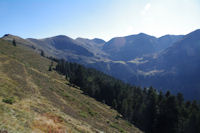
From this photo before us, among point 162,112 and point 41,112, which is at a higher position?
point 41,112

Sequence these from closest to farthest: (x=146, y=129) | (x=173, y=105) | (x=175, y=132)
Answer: (x=175, y=132) → (x=173, y=105) → (x=146, y=129)

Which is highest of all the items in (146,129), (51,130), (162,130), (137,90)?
(51,130)

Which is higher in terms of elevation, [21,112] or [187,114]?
[21,112]

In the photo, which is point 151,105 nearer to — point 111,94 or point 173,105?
point 173,105

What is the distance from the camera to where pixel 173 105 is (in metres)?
46.7

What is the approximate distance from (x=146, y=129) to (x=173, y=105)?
54.3 feet

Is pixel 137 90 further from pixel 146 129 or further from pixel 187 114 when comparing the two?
pixel 187 114

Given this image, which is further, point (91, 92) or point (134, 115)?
point (91, 92)

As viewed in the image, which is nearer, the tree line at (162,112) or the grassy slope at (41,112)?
the grassy slope at (41,112)

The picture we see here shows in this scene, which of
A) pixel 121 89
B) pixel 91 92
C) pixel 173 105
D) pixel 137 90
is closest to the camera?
pixel 173 105

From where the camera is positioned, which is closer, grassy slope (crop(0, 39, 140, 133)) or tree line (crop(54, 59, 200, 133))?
grassy slope (crop(0, 39, 140, 133))

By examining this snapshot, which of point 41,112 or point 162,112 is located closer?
point 41,112

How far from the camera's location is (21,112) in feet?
54.5

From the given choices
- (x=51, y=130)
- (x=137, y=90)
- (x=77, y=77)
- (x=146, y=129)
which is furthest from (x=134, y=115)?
(x=51, y=130)
